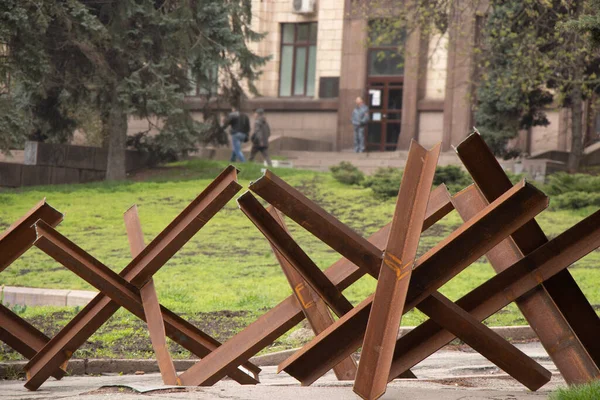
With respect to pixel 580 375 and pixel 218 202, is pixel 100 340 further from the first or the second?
pixel 580 375

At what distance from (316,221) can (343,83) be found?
119 feet

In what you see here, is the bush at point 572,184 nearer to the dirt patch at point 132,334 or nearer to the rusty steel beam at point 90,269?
the dirt patch at point 132,334

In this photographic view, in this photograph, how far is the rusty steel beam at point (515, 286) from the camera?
475cm

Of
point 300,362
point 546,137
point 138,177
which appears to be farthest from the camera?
point 546,137

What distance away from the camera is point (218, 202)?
5.40m

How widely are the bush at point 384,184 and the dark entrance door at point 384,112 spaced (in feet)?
50.5

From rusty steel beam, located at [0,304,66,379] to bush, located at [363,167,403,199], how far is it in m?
18.2

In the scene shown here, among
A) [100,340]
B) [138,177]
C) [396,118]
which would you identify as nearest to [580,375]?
[100,340]

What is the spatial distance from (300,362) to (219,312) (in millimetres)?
6461

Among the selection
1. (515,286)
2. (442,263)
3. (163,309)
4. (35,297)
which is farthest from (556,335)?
(35,297)

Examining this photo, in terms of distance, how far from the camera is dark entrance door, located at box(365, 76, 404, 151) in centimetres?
4088

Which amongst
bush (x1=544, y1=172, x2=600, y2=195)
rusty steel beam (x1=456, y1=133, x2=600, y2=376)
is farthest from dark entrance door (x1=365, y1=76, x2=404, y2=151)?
rusty steel beam (x1=456, y1=133, x2=600, y2=376)

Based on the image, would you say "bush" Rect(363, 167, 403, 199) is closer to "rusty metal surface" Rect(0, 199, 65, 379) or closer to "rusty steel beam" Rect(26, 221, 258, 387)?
"rusty metal surface" Rect(0, 199, 65, 379)

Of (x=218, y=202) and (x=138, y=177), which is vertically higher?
(x=218, y=202)
